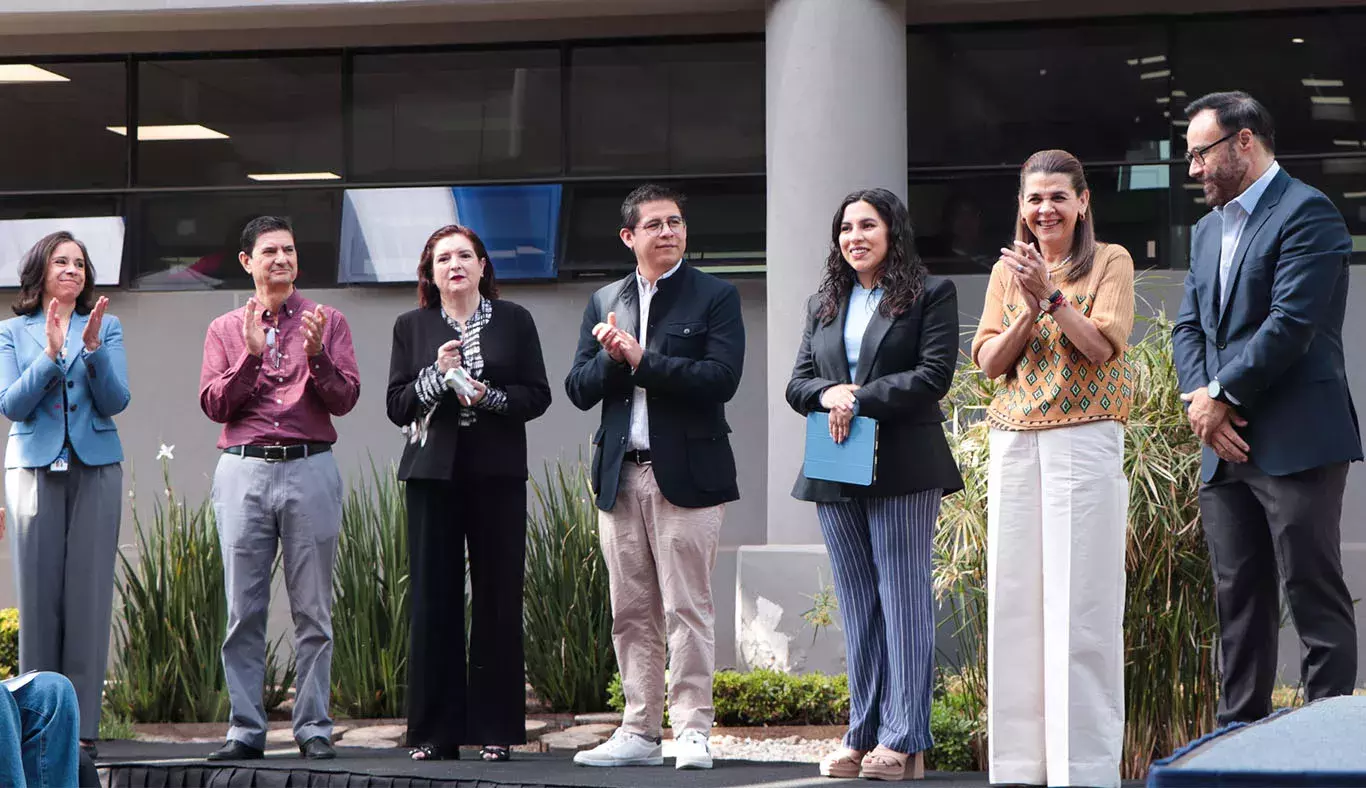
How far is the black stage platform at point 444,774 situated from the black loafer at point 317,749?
0.18 ft

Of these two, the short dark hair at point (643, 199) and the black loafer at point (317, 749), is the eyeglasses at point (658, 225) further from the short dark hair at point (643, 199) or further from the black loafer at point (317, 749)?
the black loafer at point (317, 749)

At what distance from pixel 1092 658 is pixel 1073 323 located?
95cm

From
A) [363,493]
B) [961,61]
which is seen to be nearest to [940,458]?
[363,493]

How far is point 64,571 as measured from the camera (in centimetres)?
581

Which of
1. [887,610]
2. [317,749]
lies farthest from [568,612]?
[887,610]

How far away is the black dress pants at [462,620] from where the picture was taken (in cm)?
551

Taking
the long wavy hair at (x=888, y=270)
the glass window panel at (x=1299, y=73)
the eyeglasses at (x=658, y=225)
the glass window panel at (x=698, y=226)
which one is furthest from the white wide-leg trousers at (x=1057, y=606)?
the glass window panel at (x=1299, y=73)

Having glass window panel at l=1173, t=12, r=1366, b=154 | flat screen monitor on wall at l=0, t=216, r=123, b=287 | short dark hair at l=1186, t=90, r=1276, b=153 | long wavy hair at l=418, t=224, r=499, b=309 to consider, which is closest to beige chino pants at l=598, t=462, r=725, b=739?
long wavy hair at l=418, t=224, r=499, b=309

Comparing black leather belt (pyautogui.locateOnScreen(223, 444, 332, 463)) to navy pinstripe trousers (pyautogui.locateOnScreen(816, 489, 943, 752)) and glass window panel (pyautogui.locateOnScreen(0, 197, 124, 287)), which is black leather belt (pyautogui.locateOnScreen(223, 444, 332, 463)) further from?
glass window panel (pyautogui.locateOnScreen(0, 197, 124, 287))

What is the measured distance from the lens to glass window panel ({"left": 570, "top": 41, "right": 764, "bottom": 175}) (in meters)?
8.77

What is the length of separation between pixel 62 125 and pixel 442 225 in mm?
2356

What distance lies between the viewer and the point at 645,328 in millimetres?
5438

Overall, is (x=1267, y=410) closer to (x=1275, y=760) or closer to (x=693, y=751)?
(x=693, y=751)

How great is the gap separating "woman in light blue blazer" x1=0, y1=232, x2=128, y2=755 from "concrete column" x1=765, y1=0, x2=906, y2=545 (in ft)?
10.2
